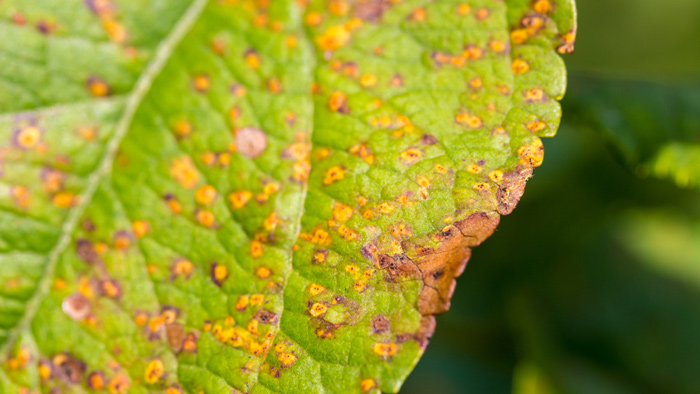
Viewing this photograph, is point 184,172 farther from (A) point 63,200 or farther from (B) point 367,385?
(B) point 367,385

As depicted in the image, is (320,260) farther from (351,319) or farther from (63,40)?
(63,40)

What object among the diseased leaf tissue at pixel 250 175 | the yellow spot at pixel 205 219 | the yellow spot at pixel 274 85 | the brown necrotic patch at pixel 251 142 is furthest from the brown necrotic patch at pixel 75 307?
the yellow spot at pixel 274 85

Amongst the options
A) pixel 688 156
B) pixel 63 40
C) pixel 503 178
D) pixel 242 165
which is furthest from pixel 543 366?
pixel 63 40

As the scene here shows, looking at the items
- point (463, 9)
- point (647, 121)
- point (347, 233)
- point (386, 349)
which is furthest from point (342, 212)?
point (647, 121)

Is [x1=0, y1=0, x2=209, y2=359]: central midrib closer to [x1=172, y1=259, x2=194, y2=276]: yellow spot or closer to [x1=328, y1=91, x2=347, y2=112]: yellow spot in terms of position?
[x1=172, y1=259, x2=194, y2=276]: yellow spot

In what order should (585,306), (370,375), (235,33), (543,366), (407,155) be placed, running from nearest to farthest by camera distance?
(370,375), (407,155), (235,33), (543,366), (585,306)

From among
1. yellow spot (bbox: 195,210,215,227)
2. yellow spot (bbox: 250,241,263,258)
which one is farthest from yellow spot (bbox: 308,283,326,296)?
yellow spot (bbox: 195,210,215,227)
